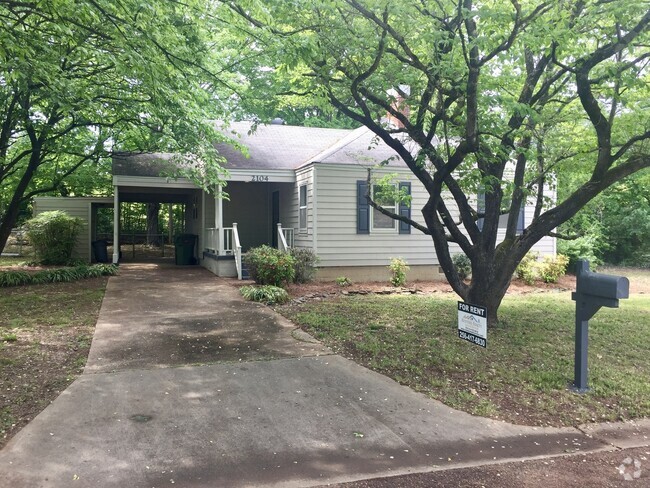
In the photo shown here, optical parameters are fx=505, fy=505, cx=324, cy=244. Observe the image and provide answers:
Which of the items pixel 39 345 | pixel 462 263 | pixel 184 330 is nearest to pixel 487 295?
pixel 184 330

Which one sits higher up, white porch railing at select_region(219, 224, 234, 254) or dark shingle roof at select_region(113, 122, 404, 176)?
dark shingle roof at select_region(113, 122, 404, 176)

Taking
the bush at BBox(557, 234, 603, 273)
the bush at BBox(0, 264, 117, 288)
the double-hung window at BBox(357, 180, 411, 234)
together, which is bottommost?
the bush at BBox(0, 264, 117, 288)

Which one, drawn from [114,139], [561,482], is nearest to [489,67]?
[561,482]

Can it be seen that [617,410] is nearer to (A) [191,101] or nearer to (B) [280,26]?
(B) [280,26]

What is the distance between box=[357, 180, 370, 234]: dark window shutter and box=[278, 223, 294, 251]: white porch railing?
2.09 m

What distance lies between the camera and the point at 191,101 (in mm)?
10758

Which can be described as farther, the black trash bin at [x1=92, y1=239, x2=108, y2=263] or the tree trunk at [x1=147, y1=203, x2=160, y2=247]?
the tree trunk at [x1=147, y1=203, x2=160, y2=247]

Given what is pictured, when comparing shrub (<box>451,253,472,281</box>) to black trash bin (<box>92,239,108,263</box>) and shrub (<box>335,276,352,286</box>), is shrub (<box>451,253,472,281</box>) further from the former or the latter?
black trash bin (<box>92,239,108,263</box>)

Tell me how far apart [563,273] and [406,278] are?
5063mm

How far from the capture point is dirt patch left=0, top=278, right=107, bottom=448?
4655mm

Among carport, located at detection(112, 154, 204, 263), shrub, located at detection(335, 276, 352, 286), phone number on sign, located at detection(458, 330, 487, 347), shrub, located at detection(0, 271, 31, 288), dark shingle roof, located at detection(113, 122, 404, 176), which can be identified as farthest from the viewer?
carport, located at detection(112, 154, 204, 263)

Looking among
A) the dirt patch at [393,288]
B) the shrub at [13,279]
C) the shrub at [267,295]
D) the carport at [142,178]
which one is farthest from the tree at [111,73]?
the dirt patch at [393,288]

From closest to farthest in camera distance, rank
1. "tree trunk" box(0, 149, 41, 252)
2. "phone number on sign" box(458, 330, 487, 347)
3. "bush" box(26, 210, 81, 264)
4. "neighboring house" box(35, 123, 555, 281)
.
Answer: "phone number on sign" box(458, 330, 487, 347) < "tree trunk" box(0, 149, 41, 252) < "neighboring house" box(35, 123, 555, 281) < "bush" box(26, 210, 81, 264)

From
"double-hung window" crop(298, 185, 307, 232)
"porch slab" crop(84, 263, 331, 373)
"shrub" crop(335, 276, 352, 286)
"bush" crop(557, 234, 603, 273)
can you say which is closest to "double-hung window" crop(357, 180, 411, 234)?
"shrub" crop(335, 276, 352, 286)
